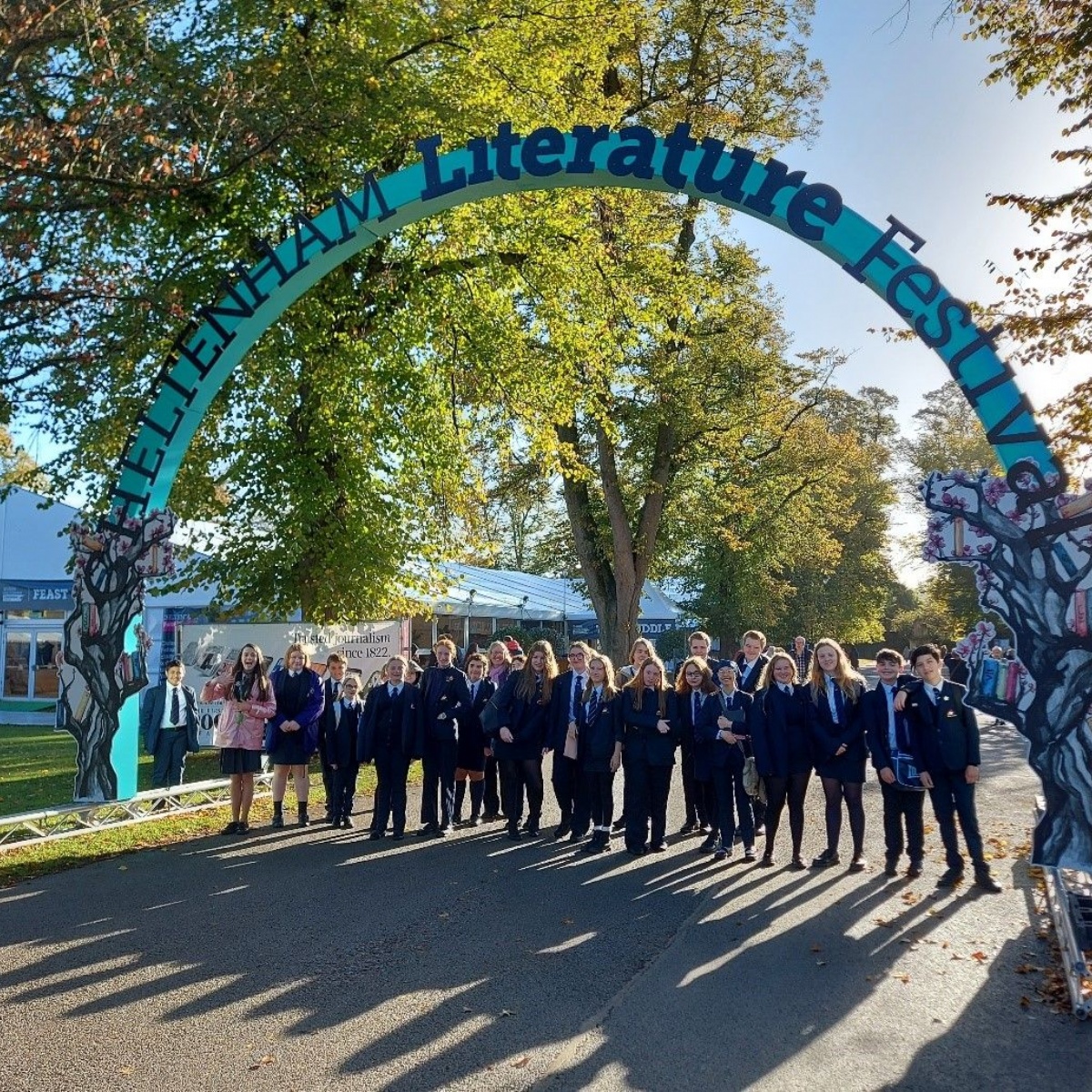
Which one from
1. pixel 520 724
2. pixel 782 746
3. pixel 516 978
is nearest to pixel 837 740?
pixel 782 746

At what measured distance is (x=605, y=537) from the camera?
26828mm

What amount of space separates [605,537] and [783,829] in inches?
648

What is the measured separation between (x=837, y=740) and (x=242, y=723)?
579 cm

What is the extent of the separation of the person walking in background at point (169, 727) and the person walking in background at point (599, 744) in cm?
559

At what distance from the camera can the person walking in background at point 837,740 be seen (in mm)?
8789

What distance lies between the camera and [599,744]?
964 centimetres

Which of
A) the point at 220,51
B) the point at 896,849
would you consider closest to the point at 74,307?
the point at 220,51

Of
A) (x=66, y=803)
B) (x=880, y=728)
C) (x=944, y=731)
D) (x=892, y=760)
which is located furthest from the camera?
(x=66, y=803)

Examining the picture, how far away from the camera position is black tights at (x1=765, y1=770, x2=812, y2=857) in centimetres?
901

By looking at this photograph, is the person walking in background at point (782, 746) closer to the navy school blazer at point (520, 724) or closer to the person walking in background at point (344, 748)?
the navy school blazer at point (520, 724)

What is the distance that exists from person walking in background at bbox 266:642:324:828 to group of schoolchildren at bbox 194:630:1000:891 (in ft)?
0.06

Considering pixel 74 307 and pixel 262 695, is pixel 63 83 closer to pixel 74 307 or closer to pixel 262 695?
pixel 74 307

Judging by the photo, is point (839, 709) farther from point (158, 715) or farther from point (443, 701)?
point (158, 715)

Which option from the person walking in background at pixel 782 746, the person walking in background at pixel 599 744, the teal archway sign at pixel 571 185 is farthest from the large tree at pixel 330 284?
the person walking in background at pixel 782 746
